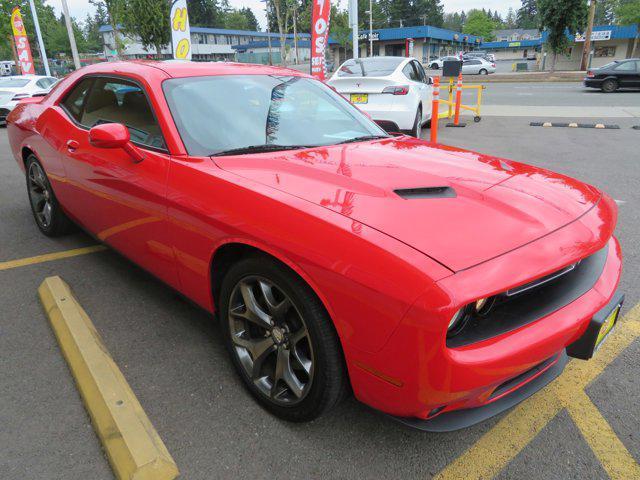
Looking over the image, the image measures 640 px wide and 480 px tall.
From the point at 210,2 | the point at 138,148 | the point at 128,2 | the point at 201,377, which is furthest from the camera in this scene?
the point at 210,2

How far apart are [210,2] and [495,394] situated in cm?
11601

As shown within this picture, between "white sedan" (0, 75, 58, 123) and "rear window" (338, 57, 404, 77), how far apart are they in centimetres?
882

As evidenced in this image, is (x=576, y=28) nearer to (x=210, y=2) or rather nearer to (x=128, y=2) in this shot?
(x=128, y=2)

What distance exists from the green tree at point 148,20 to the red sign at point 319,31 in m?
29.2

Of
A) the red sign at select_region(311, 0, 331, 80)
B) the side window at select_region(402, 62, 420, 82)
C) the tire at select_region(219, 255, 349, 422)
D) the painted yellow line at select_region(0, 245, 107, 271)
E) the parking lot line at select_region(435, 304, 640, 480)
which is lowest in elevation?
the parking lot line at select_region(435, 304, 640, 480)

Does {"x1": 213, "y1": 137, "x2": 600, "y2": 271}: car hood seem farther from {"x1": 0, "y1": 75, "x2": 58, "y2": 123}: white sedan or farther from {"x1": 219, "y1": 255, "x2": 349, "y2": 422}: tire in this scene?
{"x1": 0, "y1": 75, "x2": 58, "y2": 123}: white sedan

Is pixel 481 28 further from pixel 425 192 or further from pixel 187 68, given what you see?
pixel 425 192

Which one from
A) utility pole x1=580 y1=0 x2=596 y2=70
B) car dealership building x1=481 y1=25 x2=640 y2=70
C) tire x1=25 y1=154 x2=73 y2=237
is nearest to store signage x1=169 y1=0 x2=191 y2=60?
tire x1=25 y1=154 x2=73 y2=237

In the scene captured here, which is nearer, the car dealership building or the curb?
the curb

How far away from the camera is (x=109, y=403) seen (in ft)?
6.84

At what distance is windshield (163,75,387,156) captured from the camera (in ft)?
8.33

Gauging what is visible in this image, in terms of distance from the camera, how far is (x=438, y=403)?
157cm

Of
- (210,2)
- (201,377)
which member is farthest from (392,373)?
(210,2)

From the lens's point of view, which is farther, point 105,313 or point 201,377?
point 105,313
